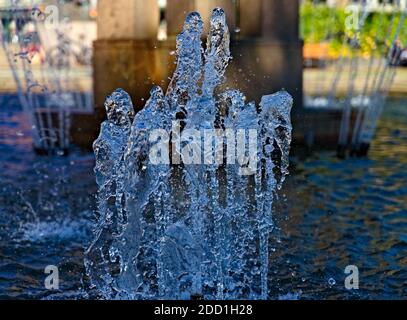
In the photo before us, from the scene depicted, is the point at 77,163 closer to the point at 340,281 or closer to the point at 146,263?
the point at 146,263

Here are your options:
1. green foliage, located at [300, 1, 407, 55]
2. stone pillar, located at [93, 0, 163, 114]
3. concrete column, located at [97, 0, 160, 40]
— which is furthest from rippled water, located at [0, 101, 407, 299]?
green foliage, located at [300, 1, 407, 55]

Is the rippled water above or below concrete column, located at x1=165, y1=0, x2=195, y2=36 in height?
below

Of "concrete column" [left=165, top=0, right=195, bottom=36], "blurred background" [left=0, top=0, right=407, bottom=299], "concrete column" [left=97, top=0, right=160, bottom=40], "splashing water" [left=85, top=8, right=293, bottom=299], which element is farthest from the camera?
"concrete column" [left=97, top=0, right=160, bottom=40]

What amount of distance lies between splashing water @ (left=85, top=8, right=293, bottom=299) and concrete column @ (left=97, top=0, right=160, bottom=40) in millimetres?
4167

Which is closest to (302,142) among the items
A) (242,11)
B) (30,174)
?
(242,11)

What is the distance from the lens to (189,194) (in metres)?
5.38

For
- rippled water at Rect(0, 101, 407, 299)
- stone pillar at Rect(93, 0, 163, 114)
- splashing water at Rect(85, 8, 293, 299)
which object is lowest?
rippled water at Rect(0, 101, 407, 299)

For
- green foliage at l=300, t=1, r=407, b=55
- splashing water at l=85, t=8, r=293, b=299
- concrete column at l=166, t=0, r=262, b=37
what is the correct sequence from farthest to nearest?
green foliage at l=300, t=1, r=407, b=55, concrete column at l=166, t=0, r=262, b=37, splashing water at l=85, t=8, r=293, b=299

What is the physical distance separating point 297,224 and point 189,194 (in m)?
1.25

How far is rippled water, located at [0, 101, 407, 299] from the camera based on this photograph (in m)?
4.94

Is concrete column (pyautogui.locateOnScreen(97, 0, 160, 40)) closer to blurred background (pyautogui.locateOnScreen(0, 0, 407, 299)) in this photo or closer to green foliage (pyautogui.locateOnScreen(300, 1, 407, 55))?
blurred background (pyautogui.locateOnScreen(0, 0, 407, 299))

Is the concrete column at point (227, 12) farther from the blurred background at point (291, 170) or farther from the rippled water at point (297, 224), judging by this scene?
the rippled water at point (297, 224)

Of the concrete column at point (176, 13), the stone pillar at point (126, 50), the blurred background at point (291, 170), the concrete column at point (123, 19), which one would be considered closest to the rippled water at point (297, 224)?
the blurred background at point (291, 170)

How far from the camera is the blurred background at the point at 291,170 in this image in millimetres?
5262
